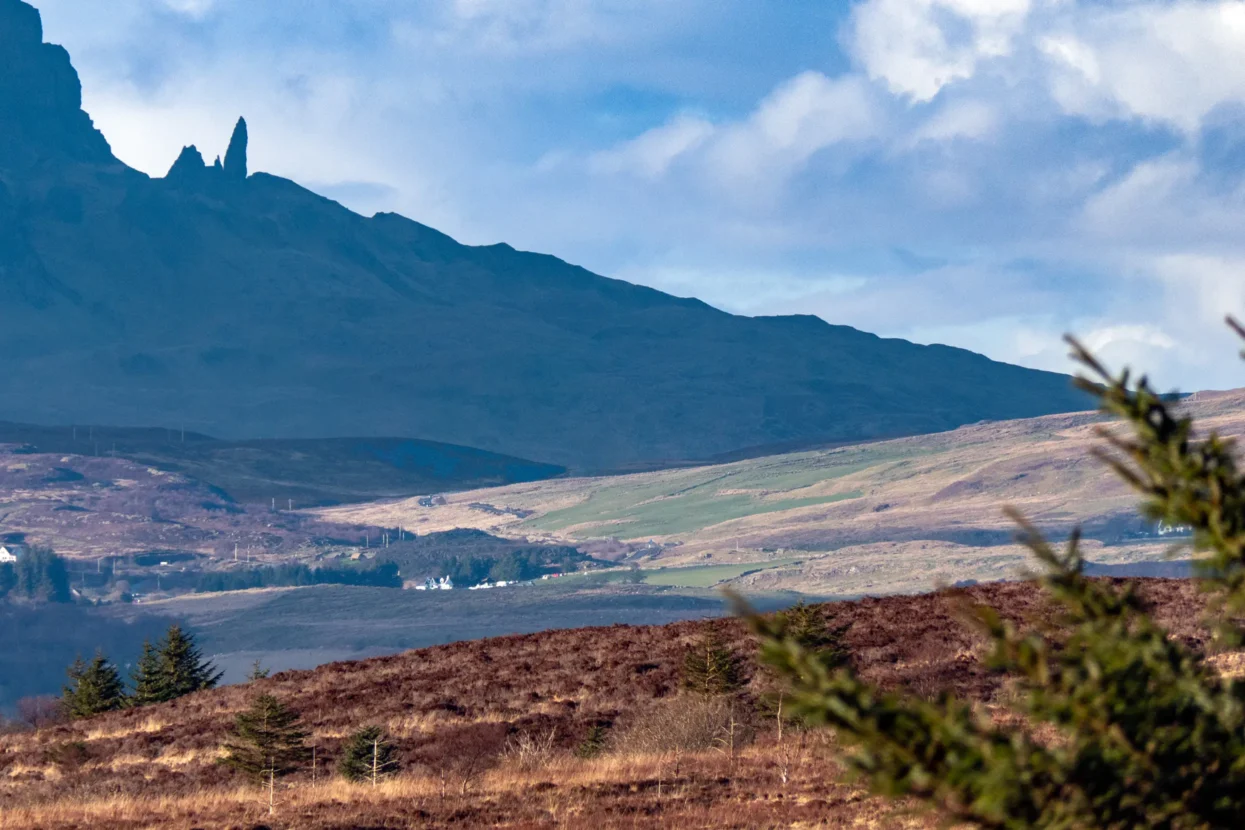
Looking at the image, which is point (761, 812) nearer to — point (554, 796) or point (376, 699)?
point (554, 796)

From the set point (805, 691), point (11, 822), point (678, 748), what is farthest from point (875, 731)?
point (678, 748)

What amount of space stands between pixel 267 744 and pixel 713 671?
32.6ft

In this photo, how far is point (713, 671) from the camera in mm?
30906

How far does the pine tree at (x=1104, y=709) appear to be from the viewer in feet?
17.5

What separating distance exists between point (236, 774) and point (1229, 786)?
91.8 feet

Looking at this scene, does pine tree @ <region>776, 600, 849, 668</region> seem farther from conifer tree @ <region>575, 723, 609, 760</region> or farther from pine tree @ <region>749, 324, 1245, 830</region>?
pine tree @ <region>749, 324, 1245, 830</region>

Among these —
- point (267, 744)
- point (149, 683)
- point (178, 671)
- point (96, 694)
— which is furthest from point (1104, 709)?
point (96, 694)

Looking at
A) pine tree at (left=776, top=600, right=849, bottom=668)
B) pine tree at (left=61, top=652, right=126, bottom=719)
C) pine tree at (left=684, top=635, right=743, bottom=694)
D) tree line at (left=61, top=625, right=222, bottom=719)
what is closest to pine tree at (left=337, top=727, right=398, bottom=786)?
pine tree at (left=684, top=635, right=743, bottom=694)

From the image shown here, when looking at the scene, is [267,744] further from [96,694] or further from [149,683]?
[96,694]

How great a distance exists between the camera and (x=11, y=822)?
2156 cm

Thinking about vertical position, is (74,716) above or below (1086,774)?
below

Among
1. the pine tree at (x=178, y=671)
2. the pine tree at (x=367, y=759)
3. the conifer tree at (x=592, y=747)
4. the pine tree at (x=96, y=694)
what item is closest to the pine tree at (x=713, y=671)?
the conifer tree at (x=592, y=747)

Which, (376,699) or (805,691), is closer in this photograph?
(805,691)

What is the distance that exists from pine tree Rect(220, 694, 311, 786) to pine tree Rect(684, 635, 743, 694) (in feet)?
28.9
